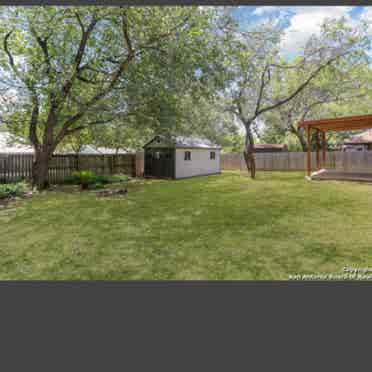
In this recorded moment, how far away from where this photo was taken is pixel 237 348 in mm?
1520

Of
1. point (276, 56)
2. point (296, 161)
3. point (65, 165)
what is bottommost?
point (65, 165)

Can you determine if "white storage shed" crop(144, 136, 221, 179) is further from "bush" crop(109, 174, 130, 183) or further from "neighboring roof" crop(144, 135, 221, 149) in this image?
"bush" crop(109, 174, 130, 183)

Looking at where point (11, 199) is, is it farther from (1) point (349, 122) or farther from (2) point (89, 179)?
(1) point (349, 122)

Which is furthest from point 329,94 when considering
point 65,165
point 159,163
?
point 65,165

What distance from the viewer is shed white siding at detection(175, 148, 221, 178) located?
500 inches

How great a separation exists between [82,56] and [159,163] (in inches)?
235

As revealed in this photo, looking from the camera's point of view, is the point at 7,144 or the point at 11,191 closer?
the point at 11,191

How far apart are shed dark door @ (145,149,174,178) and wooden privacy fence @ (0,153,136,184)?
0.75 metres

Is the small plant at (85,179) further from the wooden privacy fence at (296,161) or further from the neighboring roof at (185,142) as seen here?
the wooden privacy fence at (296,161)

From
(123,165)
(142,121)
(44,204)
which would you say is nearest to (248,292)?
(44,204)

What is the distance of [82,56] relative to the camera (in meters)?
7.85

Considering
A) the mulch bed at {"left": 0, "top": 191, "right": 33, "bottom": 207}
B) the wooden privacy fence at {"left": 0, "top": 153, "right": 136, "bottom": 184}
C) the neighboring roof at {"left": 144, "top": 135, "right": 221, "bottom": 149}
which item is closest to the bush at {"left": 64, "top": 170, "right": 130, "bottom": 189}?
the wooden privacy fence at {"left": 0, "top": 153, "right": 136, "bottom": 184}

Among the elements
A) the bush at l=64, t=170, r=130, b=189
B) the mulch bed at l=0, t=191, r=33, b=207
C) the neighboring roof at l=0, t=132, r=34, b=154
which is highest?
the neighboring roof at l=0, t=132, r=34, b=154
